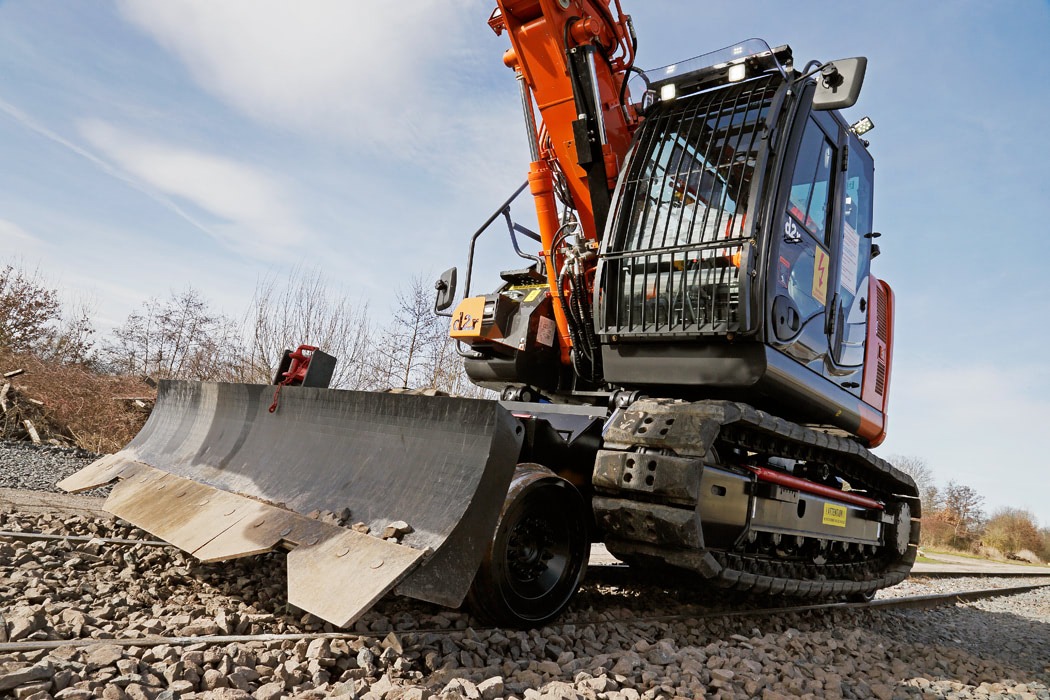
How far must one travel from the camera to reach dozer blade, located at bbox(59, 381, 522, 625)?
274 cm

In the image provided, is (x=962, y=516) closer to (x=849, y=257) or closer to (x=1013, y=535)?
(x=1013, y=535)

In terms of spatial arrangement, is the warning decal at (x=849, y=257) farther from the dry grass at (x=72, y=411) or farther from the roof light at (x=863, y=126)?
the dry grass at (x=72, y=411)

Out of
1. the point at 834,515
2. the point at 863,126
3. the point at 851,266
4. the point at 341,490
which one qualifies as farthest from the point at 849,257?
the point at 341,490

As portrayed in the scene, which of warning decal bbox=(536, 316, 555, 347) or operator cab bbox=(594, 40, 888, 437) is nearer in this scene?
operator cab bbox=(594, 40, 888, 437)

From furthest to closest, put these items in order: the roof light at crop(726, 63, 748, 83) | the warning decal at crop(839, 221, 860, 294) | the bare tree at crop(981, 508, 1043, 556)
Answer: the bare tree at crop(981, 508, 1043, 556) < the warning decal at crop(839, 221, 860, 294) < the roof light at crop(726, 63, 748, 83)

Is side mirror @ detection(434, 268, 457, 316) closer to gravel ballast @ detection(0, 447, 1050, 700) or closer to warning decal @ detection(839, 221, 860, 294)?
gravel ballast @ detection(0, 447, 1050, 700)

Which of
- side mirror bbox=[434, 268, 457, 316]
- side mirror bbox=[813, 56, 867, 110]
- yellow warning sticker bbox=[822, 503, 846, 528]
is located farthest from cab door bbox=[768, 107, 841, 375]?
side mirror bbox=[434, 268, 457, 316]

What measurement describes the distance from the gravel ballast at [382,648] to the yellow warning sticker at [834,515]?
698mm

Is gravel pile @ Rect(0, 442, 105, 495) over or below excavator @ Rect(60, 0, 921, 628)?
below

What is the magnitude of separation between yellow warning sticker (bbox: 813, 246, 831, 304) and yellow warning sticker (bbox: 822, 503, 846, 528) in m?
1.37

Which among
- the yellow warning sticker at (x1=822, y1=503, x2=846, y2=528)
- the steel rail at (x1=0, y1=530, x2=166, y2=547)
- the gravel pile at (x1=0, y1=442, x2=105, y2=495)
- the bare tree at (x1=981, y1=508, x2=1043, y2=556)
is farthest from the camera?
the bare tree at (x1=981, y1=508, x2=1043, y2=556)

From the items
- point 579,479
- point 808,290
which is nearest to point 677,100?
point 808,290

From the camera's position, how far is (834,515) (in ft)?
15.6

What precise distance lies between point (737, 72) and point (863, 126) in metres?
1.32
